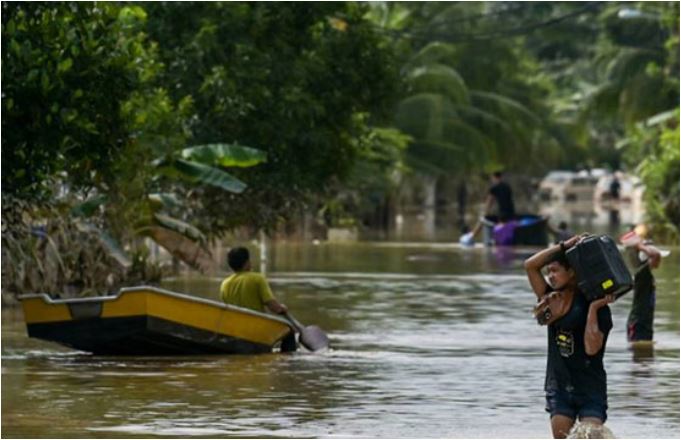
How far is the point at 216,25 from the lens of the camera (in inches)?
1496

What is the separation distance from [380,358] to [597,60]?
49993mm

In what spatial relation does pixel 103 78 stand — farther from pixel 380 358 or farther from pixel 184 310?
pixel 380 358

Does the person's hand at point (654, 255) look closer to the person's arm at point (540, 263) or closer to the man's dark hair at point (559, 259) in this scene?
the person's arm at point (540, 263)

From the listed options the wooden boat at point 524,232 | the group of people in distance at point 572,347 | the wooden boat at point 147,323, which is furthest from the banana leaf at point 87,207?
the wooden boat at point 524,232

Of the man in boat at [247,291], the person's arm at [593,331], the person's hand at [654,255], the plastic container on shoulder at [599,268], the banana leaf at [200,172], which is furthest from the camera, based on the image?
the banana leaf at [200,172]

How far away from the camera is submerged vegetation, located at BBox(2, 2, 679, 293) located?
66.7 feet

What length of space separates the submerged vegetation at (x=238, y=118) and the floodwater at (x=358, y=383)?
89.8 inches

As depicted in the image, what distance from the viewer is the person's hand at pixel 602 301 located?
39.1 ft

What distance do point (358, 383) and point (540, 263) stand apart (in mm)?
6857

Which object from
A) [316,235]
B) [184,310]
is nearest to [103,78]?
[184,310]

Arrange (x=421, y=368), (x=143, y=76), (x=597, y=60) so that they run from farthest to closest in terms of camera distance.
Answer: (x=597, y=60) → (x=143, y=76) → (x=421, y=368)

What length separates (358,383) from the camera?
18.8 meters

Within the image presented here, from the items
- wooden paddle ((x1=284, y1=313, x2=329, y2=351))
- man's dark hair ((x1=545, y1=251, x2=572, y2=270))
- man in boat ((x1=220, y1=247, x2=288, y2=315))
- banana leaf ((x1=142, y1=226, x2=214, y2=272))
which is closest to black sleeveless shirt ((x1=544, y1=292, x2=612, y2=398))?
man's dark hair ((x1=545, y1=251, x2=572, y2=270))

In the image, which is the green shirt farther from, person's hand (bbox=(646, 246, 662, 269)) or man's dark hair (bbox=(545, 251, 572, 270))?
man's dark hair (bbox=(545, 251, 572, 270))
